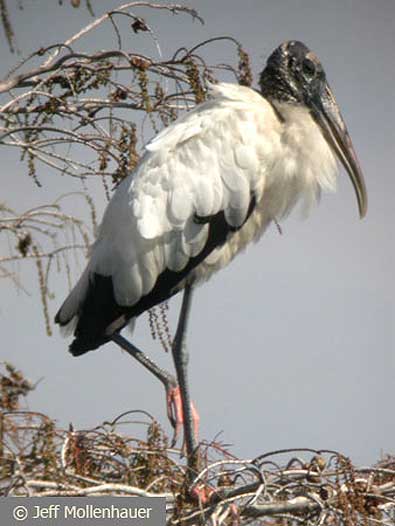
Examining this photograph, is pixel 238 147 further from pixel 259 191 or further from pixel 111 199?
pixel 111 199

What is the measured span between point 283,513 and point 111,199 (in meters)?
1.58

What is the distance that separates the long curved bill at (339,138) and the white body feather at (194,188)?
17cm

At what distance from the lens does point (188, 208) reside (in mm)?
4492

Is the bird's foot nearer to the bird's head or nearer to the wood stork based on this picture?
the wood stork

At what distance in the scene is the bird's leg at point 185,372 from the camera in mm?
4484

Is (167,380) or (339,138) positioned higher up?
(339,138)

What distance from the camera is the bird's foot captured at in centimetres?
453

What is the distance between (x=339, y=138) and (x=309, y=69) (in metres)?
0.34

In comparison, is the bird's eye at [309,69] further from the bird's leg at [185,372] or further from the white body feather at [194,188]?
the bird's leg at [185,372]

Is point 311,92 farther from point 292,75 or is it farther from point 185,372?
point 185,372

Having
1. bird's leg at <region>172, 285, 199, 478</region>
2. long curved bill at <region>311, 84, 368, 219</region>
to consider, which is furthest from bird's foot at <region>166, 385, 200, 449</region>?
long curved bill at <region>311, 84, 368, 219</region>

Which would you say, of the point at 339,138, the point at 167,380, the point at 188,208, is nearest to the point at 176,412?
the point at 167,380

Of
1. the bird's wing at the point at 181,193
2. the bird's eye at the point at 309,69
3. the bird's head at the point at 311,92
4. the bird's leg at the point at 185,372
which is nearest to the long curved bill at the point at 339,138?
the bird's head at the point at 311,92

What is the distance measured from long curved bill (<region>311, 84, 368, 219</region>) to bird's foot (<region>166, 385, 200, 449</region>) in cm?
93
